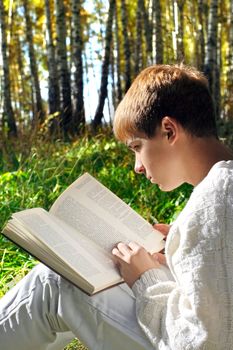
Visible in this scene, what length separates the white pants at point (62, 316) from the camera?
2055 mm

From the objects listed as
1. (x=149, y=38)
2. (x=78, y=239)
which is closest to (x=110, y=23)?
(x=149, y=38)

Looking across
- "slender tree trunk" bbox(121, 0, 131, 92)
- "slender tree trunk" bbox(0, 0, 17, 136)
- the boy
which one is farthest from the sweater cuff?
"slender tree trunk" bbox(121, 0, 131, 92)

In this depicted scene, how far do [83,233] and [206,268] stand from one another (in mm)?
614

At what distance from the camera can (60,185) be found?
17.5ft

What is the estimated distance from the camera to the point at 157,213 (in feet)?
15.8

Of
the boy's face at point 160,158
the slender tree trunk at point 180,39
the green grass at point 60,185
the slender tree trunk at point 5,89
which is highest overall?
the boy's face at point 160,158

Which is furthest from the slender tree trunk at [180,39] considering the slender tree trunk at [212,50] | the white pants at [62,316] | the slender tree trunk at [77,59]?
the white pants at [62,316]

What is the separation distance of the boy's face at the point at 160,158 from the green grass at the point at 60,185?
1.47 metres

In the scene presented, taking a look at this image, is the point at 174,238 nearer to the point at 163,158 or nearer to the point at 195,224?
the point at 195,224

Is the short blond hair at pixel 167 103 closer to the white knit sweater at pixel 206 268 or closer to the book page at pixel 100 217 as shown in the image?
the white knit sweater at pixel 206 268

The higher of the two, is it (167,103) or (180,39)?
(167,103)

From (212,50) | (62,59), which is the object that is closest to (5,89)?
(62,59)

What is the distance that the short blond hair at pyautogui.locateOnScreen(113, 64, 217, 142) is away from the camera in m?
2.10

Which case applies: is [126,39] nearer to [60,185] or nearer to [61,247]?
[60,185]
